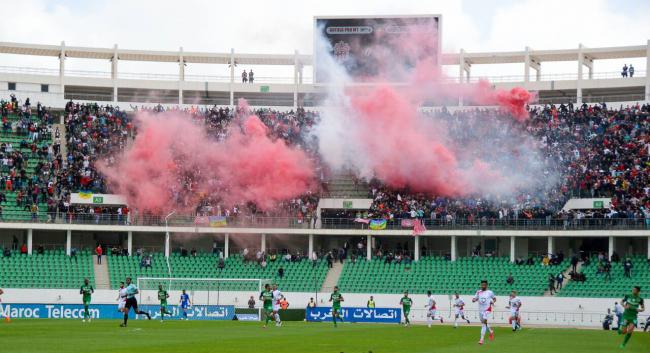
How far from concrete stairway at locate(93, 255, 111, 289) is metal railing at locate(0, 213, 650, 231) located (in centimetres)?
248

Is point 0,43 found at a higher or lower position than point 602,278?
higher

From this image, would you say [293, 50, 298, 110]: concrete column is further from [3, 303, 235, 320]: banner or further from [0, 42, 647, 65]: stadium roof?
[3, 303, 235, 320]: banner

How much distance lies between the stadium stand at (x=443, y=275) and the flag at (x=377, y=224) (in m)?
2.08

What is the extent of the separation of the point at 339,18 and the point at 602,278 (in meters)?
26.7

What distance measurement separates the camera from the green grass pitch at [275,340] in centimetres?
3256

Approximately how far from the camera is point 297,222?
71.5m

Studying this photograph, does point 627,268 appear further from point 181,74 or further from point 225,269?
point 181,74

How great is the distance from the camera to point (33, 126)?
76625mm

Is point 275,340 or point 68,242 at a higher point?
point 68,242

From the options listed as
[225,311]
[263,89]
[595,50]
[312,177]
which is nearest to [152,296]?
[225,311]

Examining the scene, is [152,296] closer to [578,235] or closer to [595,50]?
[578,235]

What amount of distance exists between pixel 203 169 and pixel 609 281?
27.5m

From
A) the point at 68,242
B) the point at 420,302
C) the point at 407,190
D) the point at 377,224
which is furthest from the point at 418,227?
the point at 68,242

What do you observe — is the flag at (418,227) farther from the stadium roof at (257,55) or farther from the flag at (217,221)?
the stadium roof at (257,55)
